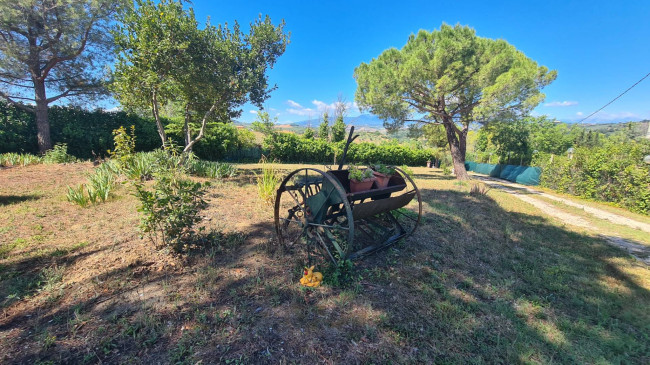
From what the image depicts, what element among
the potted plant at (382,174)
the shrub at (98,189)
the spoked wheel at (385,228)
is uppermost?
the potted plant at (382,174)

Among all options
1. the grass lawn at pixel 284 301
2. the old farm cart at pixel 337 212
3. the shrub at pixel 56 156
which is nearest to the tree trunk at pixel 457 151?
the grass lawn at pixel 284 301

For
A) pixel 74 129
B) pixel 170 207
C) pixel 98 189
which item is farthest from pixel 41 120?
pixel 170 207

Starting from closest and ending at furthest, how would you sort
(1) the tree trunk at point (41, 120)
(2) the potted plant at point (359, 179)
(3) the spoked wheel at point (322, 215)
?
(3) the spoked wheel at point (322, 215) → (2) the potted plant at point (359, 179) → (1) the tree trunk at point (41, 120)

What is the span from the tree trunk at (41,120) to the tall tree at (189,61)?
522cm

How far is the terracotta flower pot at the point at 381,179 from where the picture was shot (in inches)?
126

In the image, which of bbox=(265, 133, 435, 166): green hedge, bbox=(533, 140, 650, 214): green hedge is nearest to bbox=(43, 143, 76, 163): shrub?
bbox=(265, 133, 435, 166): green hedge

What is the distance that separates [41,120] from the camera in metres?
8.93

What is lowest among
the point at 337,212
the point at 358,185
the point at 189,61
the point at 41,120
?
the point at 337,212

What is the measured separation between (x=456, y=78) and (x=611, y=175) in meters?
6.96

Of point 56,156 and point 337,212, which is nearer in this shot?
point 337,212

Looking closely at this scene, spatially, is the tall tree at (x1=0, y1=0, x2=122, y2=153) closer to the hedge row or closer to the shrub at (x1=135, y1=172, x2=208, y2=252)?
the hedge row

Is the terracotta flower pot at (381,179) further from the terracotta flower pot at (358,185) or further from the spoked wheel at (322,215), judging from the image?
the spoked wheel at (322,215)

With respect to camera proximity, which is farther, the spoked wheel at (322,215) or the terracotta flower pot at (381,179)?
the terracotta flower pot at (381,179)

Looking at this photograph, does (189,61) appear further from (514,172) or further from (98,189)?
(514,172)
